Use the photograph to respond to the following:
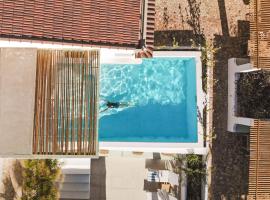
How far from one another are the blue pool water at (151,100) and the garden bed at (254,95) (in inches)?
101

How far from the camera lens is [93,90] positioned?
662 inches

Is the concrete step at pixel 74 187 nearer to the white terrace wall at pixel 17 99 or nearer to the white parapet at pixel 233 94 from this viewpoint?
the white terrace wall at pixel 17 99

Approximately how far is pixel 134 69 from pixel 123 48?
3.81 meters

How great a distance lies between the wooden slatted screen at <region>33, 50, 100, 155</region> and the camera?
16.5 metres

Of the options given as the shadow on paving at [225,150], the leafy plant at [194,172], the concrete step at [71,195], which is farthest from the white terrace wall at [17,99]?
the shadow on paving at [225,150]

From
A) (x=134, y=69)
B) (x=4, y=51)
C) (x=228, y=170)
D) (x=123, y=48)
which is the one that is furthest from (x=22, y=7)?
(x=228, y=170)

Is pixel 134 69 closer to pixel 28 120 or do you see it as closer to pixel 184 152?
pixel 184 152

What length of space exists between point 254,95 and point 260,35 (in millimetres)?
2856

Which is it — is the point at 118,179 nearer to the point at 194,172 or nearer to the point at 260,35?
the point at 194,172

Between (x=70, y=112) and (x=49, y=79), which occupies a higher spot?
(x=49, y=79)

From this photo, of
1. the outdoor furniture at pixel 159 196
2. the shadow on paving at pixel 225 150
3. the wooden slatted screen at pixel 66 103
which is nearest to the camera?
the wooden slatted screen at pixel 66 103

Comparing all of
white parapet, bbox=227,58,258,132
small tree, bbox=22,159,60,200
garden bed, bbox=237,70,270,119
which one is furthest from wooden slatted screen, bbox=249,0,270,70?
small tree, bbox=22,159,60,200

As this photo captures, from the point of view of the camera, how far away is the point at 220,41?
21688mm

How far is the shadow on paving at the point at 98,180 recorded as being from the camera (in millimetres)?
20656
